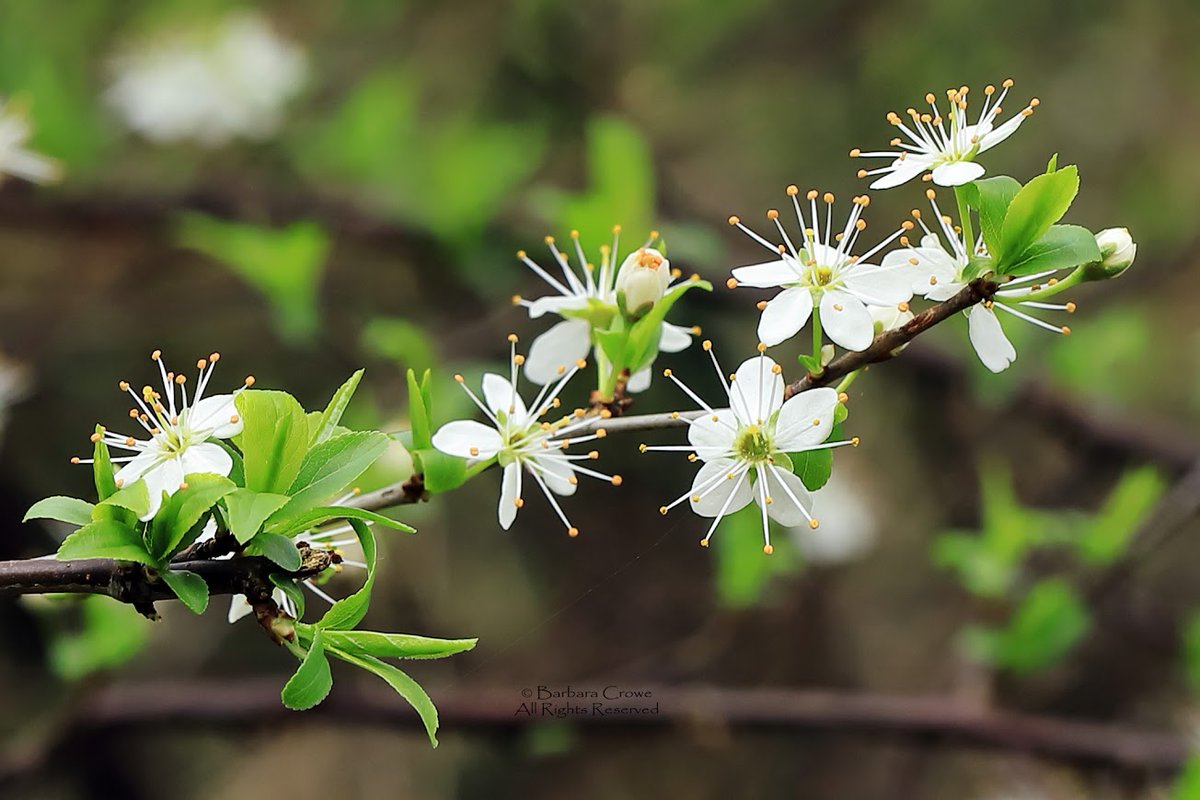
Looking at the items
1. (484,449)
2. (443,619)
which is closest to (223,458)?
(484,449)

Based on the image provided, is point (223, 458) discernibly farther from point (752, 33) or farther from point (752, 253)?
point (752, 33)

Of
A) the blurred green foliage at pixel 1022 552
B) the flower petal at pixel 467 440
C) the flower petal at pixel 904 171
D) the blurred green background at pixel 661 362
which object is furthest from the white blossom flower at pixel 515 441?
the blurred green foliage at pixel 1022 552

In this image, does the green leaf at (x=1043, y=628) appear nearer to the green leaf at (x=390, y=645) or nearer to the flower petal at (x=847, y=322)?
the flower petal at (x=847, y=322)

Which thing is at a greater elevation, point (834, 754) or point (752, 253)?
point (752, 253)

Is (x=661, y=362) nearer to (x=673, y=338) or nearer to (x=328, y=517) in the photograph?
(x=673, y=338)

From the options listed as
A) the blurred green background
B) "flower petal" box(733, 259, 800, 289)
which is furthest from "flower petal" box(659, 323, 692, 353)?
the blurred green background
